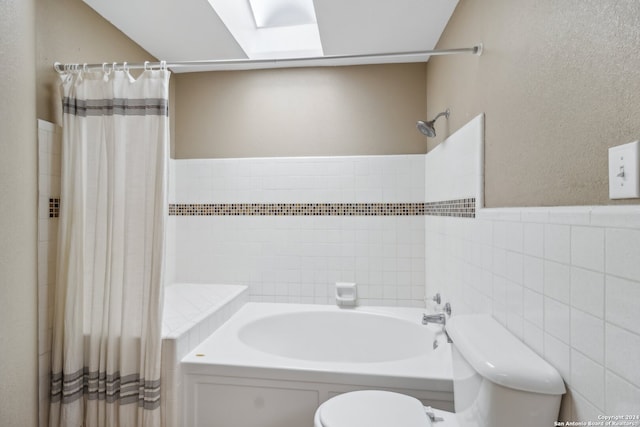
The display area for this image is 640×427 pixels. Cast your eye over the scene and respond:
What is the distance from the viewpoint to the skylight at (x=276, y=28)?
2557 mm

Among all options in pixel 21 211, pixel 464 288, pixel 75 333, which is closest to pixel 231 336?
pixel 75 333

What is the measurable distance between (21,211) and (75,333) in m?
0.65

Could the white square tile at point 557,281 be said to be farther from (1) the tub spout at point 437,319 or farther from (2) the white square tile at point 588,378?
(1) the tub spout at point 437,319

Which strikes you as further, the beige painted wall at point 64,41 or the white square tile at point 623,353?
the beige painted wall at point 64,41

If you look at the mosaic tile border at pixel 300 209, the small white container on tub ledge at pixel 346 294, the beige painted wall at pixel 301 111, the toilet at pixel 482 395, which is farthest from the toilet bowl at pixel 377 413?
the beige painted wall at pixel 301 111

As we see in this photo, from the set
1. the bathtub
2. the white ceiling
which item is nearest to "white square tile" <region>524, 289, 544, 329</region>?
the bathtub

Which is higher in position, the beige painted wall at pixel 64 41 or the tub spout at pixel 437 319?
the beige painted wall at pixel 64 41

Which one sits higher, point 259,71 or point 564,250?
point 259,71

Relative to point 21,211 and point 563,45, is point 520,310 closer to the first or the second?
point 563,45

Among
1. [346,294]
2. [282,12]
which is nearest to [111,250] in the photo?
[346,294]

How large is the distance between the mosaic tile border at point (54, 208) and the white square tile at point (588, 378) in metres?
2.28

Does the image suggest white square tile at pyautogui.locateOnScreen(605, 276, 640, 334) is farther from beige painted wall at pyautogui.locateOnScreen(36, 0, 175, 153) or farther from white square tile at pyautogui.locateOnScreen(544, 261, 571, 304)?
beige painted wall at pyautogui.locateOnScreen(36, 0, 175, 153)

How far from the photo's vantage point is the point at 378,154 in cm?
285

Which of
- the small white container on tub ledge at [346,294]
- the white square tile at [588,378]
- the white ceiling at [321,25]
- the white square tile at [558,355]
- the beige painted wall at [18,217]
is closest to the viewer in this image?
the white square tile at [588,378]
